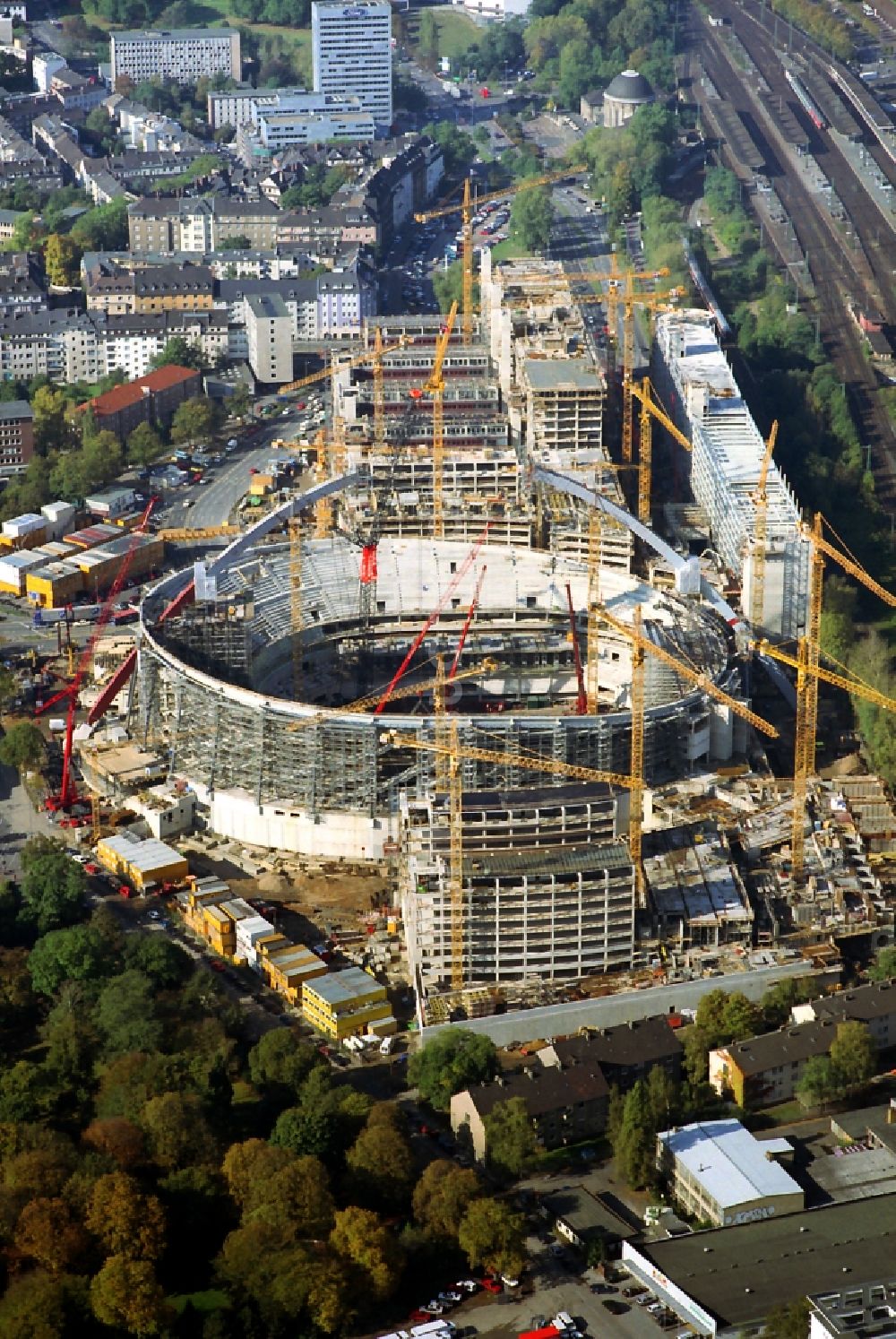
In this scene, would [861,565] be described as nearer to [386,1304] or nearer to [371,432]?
[371,432]

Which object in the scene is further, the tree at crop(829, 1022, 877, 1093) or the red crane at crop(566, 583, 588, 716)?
the red crane at crop(566, 583, 588, 716)

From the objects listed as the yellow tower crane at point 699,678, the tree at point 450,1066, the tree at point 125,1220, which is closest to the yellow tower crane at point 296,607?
the yellow tower crane at point 699,678

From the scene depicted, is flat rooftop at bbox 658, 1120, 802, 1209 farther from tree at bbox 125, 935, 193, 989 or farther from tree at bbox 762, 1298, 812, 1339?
tree at bbox 125, 935, 193, 989

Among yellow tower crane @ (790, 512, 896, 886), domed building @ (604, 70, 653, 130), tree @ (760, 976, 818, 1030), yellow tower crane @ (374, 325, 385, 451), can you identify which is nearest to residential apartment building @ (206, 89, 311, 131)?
domed building @ (604, 70, 653, 130)

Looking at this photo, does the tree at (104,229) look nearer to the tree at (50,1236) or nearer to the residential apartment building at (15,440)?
the residential apartment building at (15,440)

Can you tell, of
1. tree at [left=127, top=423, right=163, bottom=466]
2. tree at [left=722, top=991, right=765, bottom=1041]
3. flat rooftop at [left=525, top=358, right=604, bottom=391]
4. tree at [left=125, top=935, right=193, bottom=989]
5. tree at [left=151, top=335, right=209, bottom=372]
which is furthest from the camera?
tree at [left=151, top=335, right=209, bottom=372]

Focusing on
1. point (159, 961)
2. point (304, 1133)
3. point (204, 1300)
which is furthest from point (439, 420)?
point (204, 1300)

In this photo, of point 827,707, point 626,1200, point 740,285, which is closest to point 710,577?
point 827,707
